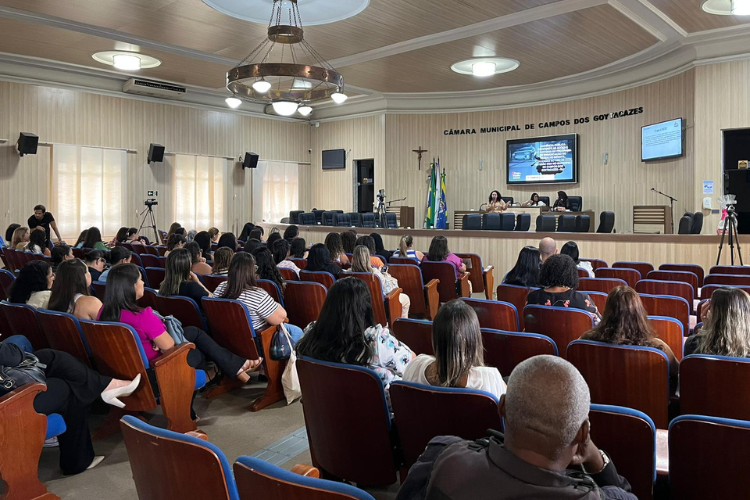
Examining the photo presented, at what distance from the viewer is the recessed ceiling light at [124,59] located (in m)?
12.2

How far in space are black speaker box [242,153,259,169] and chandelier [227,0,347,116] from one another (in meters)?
5.41

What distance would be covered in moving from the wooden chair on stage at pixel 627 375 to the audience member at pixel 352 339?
92cm

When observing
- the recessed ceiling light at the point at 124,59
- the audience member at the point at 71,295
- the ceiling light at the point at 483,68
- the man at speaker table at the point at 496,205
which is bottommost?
the audience member at the point at 71,295

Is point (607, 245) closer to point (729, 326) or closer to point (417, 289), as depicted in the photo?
point (417, 289)

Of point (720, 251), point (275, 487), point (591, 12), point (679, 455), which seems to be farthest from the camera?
point (591, 12)

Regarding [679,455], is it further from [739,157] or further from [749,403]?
[739,157]

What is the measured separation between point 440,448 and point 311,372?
1254 millimetres

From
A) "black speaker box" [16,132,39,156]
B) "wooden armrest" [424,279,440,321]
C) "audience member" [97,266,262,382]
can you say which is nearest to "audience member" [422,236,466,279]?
"wooden armrest" [424,279,440,321]

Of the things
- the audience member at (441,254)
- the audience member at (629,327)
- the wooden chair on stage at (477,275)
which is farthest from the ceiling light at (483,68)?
the audience member at (629,327)

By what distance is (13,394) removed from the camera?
8.78 feet

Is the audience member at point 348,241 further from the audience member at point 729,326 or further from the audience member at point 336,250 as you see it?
the audience member at point 729,326

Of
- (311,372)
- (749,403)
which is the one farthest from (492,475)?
(749,403)

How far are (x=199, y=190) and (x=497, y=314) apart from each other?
14.1m

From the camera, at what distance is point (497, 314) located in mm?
4090
